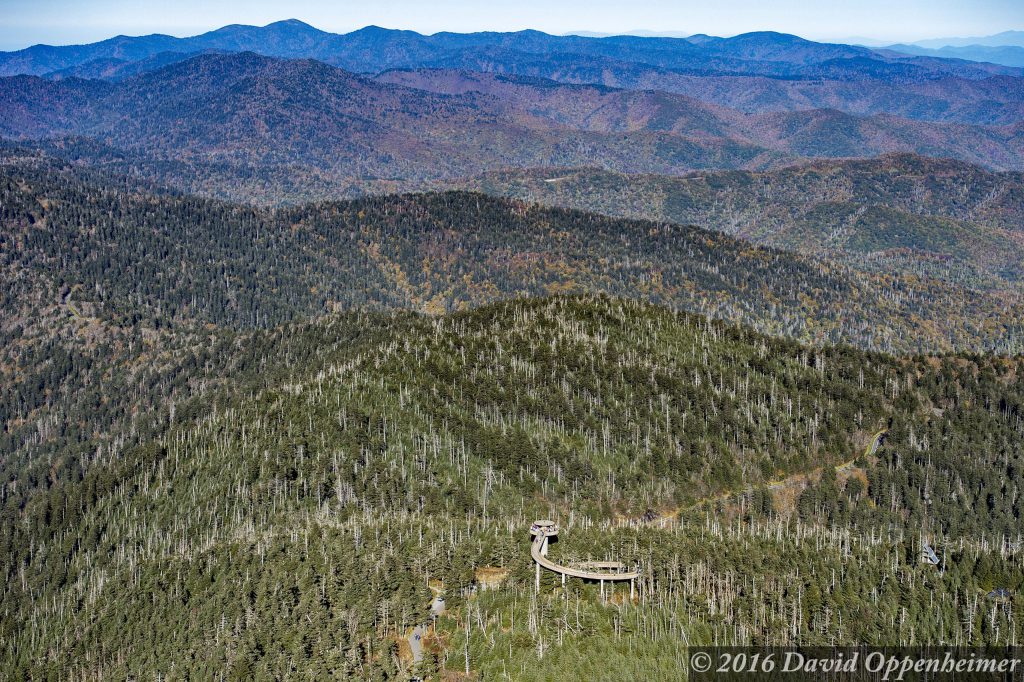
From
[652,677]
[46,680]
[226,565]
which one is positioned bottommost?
[46,680]

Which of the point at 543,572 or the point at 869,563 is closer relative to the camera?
the point at 543,572

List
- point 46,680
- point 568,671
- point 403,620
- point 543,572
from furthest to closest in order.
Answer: point 46,680, point 543,572, point 403,620, point 568,671

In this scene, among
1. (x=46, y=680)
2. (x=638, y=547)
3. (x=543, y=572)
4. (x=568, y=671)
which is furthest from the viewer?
(x=46, y=680)

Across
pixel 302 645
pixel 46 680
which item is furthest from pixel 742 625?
pixel 46 680

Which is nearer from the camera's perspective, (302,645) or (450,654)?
(450,654)

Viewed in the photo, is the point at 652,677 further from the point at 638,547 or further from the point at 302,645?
the point at 302,645

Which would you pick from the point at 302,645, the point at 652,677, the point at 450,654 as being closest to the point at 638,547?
the point at 652,677

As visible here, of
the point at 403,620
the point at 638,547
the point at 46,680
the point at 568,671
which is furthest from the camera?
the point at 46,680

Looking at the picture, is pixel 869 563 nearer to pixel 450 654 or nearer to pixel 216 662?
pixel 450 654

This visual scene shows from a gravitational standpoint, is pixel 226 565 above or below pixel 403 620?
below
